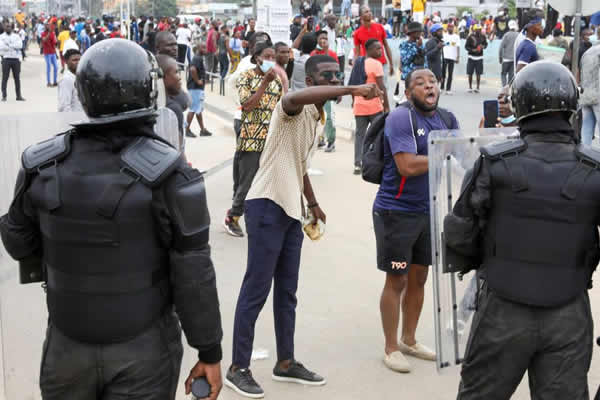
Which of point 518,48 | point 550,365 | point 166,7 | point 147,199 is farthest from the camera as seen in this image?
point 166,7

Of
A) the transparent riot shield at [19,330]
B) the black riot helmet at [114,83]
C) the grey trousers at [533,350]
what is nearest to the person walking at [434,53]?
the transparent riot shield at [19,330]

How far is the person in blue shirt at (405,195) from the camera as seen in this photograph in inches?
176

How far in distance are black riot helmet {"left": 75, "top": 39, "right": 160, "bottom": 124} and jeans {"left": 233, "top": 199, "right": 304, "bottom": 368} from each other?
5.61 ft

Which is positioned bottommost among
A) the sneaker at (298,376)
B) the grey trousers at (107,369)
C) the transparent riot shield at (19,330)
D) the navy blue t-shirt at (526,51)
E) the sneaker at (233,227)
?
the sneaker at (298,376)

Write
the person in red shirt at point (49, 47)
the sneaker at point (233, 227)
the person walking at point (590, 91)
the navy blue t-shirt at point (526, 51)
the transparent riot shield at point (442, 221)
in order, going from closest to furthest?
1. the transparent riot shield at point (442, 221)
2. the sneaker at point (233, 227)
3. the person walking at point (590, 91)
4. the navy blue t-shirt at point (526, 51)
5. the person in red shirt at point (49, 47)

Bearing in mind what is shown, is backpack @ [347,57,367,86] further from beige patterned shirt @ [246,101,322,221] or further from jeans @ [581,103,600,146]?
beige patterned shirt @ [246,101,322,221]

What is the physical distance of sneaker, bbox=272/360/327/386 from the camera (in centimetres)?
456

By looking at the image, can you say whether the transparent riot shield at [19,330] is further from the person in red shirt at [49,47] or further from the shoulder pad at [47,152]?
the person in red shirt at [49,47]

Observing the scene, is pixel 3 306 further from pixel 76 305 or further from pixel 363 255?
pixel 363 255

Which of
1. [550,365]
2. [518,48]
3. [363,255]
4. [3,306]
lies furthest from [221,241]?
[518,48]

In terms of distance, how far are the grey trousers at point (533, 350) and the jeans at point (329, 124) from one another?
8515 millimetres

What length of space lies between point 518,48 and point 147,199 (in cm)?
980

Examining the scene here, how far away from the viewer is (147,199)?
2434mm

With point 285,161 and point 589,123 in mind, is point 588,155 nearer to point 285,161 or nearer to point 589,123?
point 285,161
